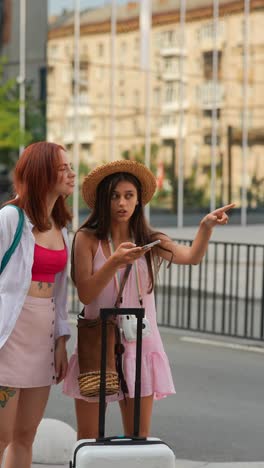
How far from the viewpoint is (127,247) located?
15.7 feet

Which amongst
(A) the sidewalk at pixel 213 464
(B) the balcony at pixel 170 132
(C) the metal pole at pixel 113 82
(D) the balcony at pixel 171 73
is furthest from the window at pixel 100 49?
(A) the sidewalk at pixel 213 464

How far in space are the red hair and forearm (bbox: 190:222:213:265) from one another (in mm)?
621

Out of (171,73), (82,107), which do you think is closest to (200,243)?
(82,107)

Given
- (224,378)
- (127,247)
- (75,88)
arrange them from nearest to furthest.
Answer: (127,247)
(224,378)
(75,88)

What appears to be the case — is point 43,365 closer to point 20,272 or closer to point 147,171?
point 20,272

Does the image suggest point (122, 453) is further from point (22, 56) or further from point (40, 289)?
point (22, 56)

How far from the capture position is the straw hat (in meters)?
5.16

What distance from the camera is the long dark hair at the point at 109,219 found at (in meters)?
5.18

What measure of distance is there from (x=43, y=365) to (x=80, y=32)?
95.1 ft

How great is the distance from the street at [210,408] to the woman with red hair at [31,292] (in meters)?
2.50

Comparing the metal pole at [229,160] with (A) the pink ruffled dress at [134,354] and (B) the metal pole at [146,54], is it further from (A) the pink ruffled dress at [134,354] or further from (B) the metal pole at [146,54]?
(A) the pink ruffled dress at [134,354]

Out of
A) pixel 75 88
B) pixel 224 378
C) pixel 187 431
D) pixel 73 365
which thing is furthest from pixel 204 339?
pixel 75 88

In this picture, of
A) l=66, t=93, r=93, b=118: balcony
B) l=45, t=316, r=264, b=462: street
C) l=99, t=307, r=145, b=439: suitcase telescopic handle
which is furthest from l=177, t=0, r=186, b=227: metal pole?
l=99, t=307, r=145, b=439: suitcase telescopic handle

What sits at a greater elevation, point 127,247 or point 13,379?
point 127,247
